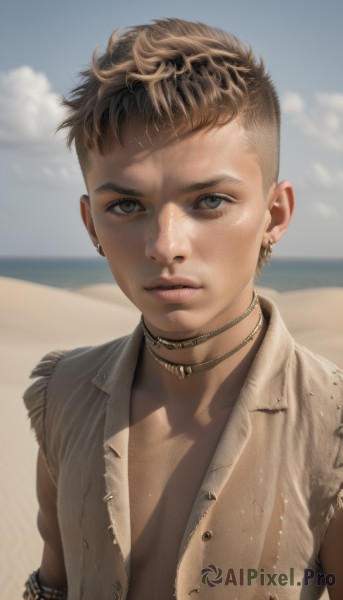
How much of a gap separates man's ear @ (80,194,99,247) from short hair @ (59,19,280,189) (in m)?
0.18

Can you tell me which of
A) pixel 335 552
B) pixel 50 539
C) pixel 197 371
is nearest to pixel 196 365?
pixel 197 371

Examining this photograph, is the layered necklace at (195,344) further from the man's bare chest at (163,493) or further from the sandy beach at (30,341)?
the sandy beach at (30,341)

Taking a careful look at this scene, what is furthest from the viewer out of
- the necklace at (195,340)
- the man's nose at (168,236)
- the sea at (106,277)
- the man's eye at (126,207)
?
the sea at (106,277)

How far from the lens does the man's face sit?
1.80 meters

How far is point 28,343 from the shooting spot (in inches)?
681

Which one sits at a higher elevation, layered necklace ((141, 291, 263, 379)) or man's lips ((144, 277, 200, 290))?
man's lips ((144, 277, 200, 290))

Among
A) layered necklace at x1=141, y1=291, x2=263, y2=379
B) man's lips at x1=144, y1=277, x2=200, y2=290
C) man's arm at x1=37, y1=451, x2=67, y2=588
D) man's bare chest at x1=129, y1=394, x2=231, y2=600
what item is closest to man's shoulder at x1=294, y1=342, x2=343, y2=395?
layered necklace at x1=141, y1=291, x2=263, y2=379

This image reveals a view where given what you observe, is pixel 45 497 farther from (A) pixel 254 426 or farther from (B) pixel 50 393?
(A) pixel 254 426

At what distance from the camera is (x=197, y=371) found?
206cm

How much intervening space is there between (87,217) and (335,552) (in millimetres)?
1356

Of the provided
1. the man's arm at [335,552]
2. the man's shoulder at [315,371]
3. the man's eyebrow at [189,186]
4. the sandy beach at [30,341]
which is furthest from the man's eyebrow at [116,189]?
the sandy beach at [30,341]

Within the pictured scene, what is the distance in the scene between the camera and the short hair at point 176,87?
1.84 metres

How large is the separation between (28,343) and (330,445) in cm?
1609

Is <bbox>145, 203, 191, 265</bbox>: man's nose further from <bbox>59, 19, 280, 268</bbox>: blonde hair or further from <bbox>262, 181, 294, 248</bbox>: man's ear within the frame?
<bbox>262, 181, 294, 248</bbox>: man's ear
